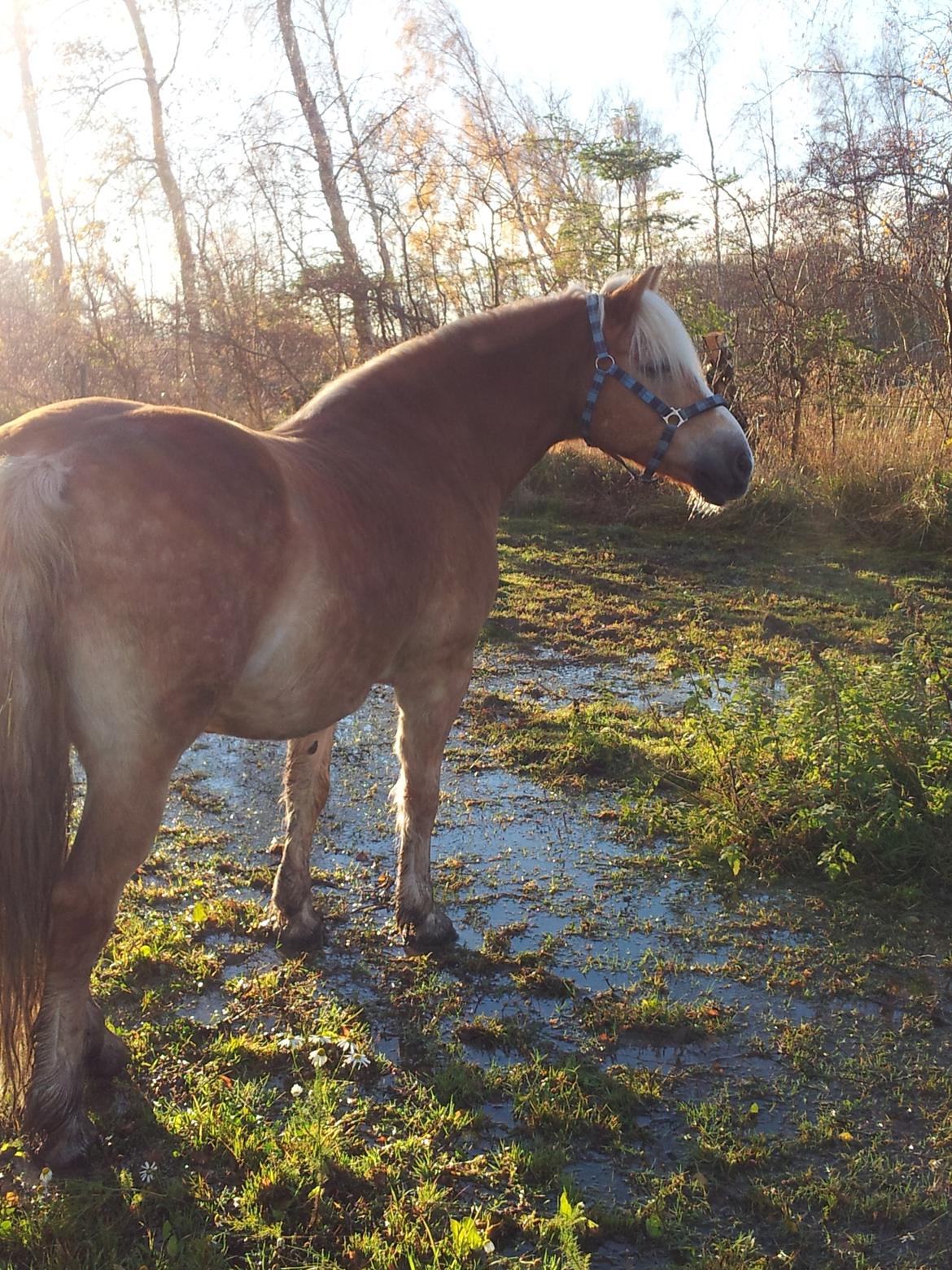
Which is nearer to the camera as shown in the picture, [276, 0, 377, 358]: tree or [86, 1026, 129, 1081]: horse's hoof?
[86, 1026, 129, 1081]: horse's hoof

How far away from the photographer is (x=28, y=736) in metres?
1.96

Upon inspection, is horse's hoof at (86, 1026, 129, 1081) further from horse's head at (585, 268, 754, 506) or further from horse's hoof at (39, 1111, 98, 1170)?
horse's head at (585, 268, 754, 506)

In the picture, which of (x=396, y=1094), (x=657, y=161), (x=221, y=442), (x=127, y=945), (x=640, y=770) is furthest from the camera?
(x=657, y=161)

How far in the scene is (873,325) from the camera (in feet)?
41.5

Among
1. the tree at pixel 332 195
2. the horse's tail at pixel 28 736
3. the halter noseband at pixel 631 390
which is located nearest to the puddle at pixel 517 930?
the horse's tail at pixel 28 736

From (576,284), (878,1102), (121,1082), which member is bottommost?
(878,1102)

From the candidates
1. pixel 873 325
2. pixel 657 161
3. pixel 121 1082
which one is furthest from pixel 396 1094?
pixel 873 325

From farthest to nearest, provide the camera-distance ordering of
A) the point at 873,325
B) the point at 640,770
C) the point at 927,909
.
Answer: the point at 873,325
the point at 640,770
the point at 927,909

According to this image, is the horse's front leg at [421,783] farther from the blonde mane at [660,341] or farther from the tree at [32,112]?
the tree at [32,112]

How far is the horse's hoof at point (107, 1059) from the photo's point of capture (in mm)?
2377

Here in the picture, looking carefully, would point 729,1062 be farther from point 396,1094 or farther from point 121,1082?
point 121,1082

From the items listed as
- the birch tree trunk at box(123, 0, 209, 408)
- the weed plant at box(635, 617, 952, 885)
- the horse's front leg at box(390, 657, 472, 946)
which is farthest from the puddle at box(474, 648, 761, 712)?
the birch tree trunk at box(123, 0, 209, 408)

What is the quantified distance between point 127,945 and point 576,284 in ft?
9.10

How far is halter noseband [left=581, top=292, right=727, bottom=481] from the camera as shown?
317 cm
